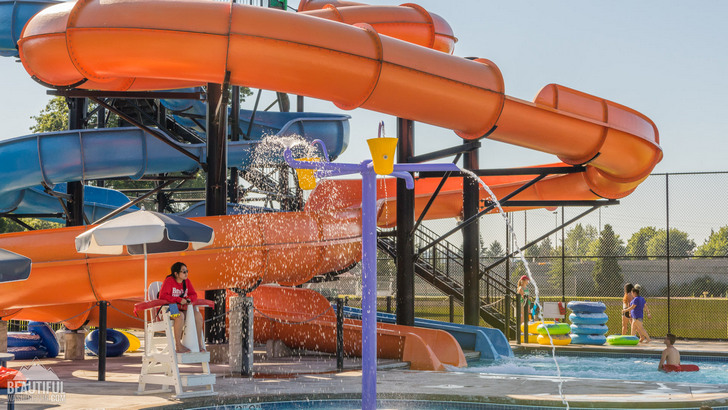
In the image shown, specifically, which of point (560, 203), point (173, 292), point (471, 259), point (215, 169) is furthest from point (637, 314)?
point (173, 292)

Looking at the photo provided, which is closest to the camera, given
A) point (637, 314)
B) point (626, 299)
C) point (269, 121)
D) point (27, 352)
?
point (27, 352)

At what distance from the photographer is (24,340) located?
12891mm

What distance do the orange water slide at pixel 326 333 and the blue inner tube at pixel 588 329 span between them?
21.0 feet

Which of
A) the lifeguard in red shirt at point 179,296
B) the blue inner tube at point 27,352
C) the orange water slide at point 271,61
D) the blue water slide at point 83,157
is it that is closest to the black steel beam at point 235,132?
the blue water slide at point 83,157

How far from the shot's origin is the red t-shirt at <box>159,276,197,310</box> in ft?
30.1

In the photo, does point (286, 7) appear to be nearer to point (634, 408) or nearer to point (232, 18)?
point (232, 18)

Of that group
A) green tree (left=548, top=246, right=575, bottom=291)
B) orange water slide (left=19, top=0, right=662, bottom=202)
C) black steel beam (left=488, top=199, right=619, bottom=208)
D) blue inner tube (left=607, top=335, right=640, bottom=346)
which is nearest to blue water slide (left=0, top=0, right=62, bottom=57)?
orange water slide (left=19, top=0, right=662, bottom=202)

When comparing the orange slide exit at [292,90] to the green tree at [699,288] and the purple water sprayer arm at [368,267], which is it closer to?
the purple water sprayer arm at [368,267]

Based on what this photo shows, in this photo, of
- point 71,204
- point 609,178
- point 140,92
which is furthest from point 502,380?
point 71,204

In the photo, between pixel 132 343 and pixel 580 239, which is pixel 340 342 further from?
pixel 580 239

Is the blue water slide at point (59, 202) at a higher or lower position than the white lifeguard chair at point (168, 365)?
higher

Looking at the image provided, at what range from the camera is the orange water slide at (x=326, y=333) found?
11.8m

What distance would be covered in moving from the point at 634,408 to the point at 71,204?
1237 centimetres

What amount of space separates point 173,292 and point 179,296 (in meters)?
0.09
